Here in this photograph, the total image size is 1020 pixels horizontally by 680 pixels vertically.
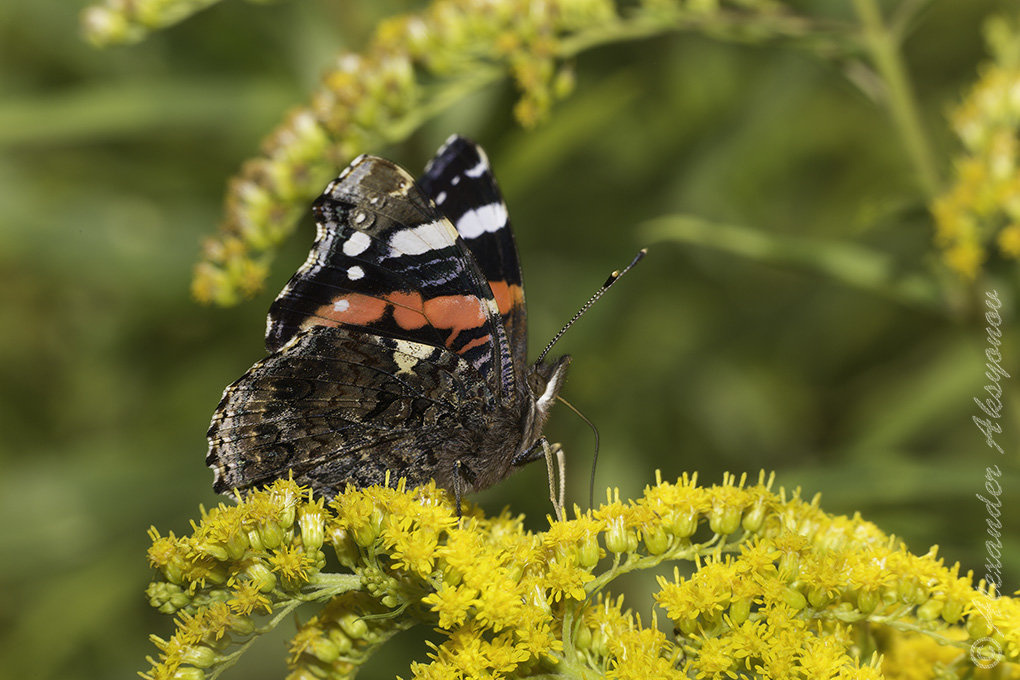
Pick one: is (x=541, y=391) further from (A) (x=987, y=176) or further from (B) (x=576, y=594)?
(A) (x=987, y=176)

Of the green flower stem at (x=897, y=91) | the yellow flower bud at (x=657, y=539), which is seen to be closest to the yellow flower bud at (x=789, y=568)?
the yellow flower bud at (x=657, y=539)

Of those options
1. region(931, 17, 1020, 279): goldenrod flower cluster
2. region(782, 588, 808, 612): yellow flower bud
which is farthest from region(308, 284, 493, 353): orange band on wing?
region(931, 17, 1020, 279): goldenrod flower cluster

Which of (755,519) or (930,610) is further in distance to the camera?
(755,519)

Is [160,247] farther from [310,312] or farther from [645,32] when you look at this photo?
[645,32]

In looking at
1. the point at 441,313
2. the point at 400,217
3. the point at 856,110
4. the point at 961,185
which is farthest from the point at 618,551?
the point at 856,110

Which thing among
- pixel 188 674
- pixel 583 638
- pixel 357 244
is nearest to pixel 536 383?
pixel 357 244
